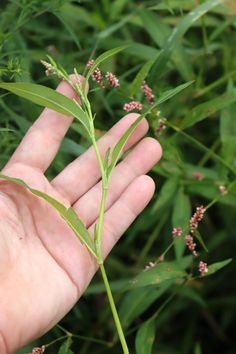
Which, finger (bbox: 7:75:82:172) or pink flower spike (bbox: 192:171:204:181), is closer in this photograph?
finger (bbox: 7:75:82:172)

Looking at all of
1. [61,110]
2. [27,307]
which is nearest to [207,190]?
[61,110]

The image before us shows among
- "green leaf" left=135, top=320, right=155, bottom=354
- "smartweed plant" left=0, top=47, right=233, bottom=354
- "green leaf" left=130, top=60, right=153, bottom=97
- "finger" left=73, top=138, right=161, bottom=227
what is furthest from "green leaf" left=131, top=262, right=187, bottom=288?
"green leaf" left=130, top=60, right=153, bottom=97

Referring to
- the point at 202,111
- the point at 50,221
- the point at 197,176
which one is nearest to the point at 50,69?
the point at 50,221

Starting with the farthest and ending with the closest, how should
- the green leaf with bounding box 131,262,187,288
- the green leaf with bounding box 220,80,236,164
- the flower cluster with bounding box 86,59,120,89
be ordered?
1. the green leaf with bounding box 220,80,236,164
2. the green leaf with bounding box 131,262,187,288
3. the flower cluster with bounding box 86,59,120,89

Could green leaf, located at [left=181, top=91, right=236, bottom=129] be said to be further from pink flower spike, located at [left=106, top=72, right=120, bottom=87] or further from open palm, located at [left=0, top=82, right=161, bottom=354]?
pink flower spike, located at [left=106, top=72, right=120, bottom=87]

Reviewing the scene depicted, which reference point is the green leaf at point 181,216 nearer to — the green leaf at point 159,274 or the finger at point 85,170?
the green leaf at point 159,274

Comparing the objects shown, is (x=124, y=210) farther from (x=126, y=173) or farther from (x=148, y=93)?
(x=148, y=93)
